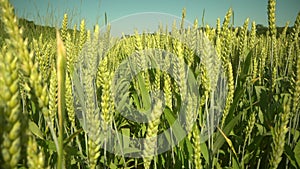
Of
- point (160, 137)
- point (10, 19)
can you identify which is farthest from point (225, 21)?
point (10, 19)

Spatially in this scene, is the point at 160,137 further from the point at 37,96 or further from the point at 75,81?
the point at 37,96

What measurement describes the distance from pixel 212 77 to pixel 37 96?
550 millimetres

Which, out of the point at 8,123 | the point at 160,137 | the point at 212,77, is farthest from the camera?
the point at 160,137

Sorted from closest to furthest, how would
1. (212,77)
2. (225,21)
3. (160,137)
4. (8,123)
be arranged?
(8,123) < (212,77) < (160,137) < (225,21)

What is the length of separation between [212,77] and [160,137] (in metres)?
0.31

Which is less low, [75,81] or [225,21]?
[225,21]

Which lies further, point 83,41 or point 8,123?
point 83,41

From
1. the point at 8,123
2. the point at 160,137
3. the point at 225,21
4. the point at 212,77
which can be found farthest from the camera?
the point at 225,21

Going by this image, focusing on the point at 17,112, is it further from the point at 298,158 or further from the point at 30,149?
the point at 298,158

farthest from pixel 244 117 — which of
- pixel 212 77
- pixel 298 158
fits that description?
pixel 212 77

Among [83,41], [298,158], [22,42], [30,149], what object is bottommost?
[298,158]

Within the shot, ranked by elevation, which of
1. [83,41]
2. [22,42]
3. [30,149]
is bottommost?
[30,149]

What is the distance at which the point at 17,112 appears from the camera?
0.23m

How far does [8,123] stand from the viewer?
224 millimetres
